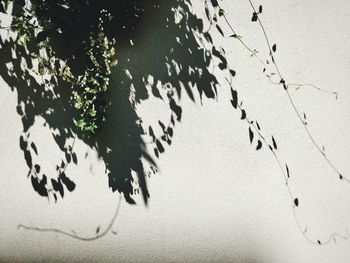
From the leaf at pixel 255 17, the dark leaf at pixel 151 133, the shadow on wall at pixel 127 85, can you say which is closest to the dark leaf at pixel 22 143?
the shadow on wall at pixel 127 85

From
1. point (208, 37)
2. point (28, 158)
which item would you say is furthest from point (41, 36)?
point (208, 37)

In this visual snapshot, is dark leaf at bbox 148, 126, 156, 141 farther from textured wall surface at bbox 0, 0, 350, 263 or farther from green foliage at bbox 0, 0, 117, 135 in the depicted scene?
green foliage at bbox 0, 0, 117, 135

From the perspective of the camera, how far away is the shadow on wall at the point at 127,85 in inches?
103

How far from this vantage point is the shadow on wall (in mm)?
2615

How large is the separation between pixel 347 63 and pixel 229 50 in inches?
46.6

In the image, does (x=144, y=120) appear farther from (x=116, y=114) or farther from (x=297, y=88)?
(x=297, y=88)

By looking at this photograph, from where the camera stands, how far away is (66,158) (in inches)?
108

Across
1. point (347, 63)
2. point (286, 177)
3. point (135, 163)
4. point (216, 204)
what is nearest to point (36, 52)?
point (135, 163)

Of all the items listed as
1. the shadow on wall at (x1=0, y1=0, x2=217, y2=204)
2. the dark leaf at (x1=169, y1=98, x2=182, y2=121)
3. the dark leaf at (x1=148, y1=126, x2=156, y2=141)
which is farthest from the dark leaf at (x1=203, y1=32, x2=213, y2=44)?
the dark leaf at (x1=148, y1=126, x2=156, y2=141)

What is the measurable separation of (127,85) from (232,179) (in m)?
1.46

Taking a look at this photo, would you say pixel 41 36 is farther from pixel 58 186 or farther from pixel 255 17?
pixel 255 17

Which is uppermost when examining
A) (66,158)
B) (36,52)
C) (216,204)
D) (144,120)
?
(36,52)

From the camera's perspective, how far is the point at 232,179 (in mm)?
2779

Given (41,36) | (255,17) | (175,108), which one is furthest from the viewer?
(175,108)
